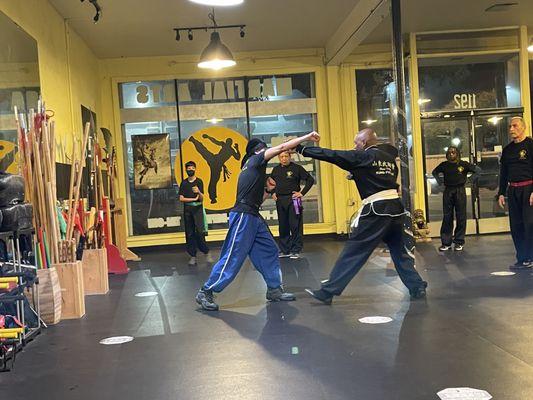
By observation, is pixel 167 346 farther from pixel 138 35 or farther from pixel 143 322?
pixel 138 35

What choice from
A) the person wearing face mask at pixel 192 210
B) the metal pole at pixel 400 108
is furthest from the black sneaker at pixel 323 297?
the person wearing face mask at pixel 192 210

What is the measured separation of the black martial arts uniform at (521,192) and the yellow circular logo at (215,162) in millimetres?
5484

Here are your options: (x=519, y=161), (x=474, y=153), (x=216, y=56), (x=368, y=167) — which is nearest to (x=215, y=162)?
(x=216, y=56)

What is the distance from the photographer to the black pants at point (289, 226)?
28.1 ft

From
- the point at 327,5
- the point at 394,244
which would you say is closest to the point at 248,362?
the point at 394,244

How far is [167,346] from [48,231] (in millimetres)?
1767

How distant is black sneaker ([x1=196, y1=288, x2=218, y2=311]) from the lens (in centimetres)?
519

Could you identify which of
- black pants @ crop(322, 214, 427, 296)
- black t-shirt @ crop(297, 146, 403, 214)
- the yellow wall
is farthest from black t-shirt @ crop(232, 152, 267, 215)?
the yellow wall

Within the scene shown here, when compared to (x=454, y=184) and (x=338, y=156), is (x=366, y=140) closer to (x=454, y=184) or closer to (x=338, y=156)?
(x=338, y=156)

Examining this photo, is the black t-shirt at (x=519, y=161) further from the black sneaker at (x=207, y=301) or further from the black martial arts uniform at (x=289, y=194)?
the black sneaker at (x=207, y=301)

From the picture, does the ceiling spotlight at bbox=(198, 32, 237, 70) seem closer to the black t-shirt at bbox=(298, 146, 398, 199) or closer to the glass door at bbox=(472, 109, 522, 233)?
the black t-shirt at bbox=(298, 146, 398, 199)

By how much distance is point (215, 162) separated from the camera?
11.1 meters

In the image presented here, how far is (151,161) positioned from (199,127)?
1087 millimetres

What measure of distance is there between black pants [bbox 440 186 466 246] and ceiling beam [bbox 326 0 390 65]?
8.72 feet
